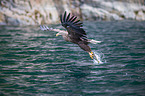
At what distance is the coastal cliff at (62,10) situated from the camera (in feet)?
98.3

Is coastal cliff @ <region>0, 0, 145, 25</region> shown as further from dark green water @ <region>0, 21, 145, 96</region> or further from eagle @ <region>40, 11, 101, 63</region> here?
eagle @ <region>40, 11, 101, 63</region>

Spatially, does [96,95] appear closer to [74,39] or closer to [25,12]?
[74,39]

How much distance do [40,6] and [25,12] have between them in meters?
3.44

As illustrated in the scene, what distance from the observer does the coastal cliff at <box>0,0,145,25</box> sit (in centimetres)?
2998

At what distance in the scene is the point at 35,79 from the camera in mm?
8016

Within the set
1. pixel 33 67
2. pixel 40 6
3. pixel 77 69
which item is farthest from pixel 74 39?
pixel 40 6

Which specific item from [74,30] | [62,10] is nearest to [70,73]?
[74,30]

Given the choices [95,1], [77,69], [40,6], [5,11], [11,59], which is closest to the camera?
[77,69]

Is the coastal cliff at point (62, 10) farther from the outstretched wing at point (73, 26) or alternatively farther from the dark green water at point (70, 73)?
the outstretched wing at point (73, 26)

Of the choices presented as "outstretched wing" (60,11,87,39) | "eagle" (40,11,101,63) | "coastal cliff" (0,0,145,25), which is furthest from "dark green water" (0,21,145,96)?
"coastal cliff" (0,0,145,25)

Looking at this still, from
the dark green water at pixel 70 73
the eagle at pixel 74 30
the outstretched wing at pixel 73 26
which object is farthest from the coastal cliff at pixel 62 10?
the outstretched wing at pixel 73 26

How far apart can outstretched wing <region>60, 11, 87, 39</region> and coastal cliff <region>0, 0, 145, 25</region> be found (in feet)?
70.7

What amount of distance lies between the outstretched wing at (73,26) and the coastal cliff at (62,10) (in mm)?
21535

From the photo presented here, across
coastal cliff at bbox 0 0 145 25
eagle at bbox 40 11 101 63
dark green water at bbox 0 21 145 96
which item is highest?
coastal cliff at bbox 0 0 145 25
